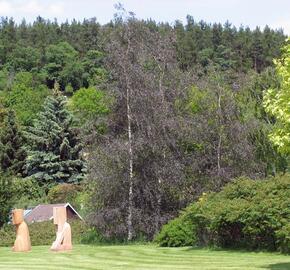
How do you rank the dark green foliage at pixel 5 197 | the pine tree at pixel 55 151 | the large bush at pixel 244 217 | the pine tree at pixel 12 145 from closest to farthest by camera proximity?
the large bush at pixel 244 217, the dark green foliage at pixel 5 197, the pine tree at pixel 55 151, the pine tree at pixel 12 145

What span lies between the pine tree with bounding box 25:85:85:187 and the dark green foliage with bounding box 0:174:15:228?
17798 mm

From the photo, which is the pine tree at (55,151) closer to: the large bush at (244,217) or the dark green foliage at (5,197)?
the dark green foliage at (5,197)

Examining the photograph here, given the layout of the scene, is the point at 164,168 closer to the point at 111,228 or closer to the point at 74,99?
the point at 111,228

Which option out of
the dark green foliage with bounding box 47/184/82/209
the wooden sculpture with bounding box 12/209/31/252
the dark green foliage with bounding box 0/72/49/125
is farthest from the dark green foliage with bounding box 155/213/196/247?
the dark green foliage with bounding box 0/72/49/125

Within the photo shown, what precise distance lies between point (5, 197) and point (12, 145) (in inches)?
919

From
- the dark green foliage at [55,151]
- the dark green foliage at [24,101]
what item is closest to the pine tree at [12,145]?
the dark green foliage at [55,151]

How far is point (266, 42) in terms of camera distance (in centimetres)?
10306

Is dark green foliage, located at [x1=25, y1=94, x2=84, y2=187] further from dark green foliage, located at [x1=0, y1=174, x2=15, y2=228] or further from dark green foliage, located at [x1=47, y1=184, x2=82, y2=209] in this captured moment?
dark green foliage, located at [x1=0, y1=174, x2=15, y2=228]

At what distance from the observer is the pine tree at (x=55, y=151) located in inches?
1929

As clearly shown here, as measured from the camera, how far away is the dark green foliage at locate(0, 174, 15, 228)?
29.8 meters

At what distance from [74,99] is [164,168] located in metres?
63.2

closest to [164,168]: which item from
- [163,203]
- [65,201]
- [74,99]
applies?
[163,203]

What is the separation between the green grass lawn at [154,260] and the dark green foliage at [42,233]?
9428mm

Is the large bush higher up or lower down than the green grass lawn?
higher up
